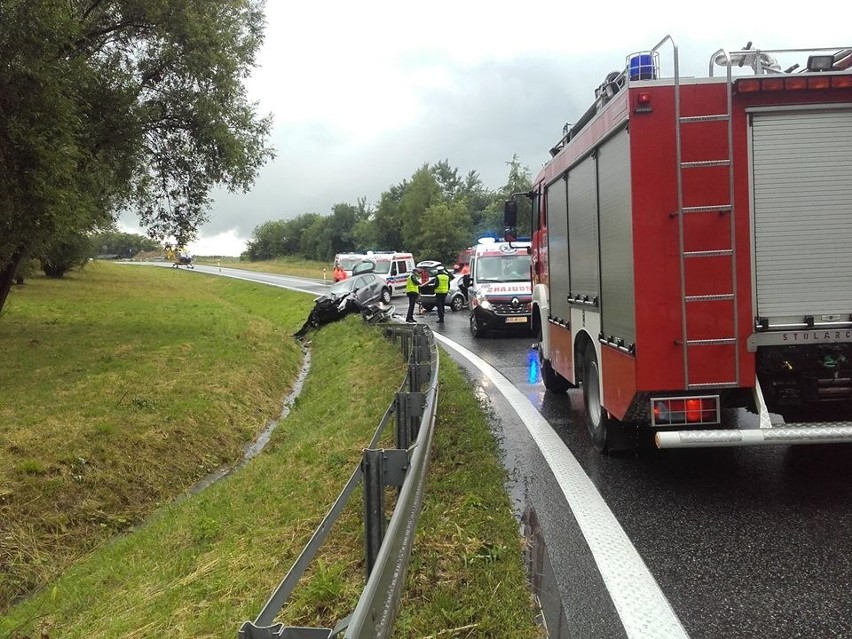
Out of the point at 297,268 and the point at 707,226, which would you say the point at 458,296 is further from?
the point at 297,268

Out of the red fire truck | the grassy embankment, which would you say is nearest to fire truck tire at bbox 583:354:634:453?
the grassy embankment

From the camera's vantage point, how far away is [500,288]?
1622 cm

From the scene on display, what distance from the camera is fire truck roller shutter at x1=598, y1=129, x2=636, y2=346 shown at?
491 cm

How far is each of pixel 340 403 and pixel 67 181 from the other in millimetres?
5528

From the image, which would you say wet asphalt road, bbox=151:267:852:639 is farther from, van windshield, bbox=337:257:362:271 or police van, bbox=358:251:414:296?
van windshield, bbox=337:257:362:271

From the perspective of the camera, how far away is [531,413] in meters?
8.17

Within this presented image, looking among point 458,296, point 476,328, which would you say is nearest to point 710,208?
point 476,328

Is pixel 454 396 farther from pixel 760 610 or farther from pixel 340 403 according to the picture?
pixel 760 610

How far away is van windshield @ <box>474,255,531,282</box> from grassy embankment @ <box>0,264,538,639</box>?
11.8ft

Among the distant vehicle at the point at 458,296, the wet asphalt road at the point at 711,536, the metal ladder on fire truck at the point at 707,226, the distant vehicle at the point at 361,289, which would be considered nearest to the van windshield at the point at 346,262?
the distant vehicle at the point at 361,289

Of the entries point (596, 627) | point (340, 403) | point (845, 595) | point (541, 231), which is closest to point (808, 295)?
point (845, 595)

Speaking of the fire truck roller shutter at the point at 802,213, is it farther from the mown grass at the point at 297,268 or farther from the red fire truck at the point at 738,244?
the mown grass at the point at 297,268

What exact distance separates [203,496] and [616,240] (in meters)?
5.39

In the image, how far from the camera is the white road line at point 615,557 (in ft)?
10.9
